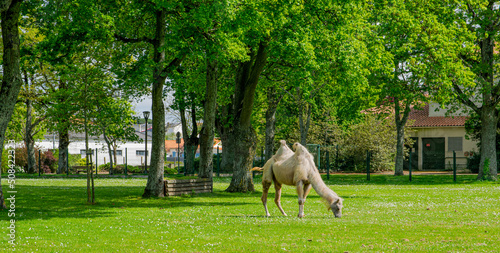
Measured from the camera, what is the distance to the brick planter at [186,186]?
69.1ft

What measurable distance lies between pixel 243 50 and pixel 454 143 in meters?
41.6

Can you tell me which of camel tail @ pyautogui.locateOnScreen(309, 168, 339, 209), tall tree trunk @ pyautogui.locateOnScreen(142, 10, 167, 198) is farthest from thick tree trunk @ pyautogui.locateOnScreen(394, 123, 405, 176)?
camel tail @ pyautogui.locateOnScreen(309, 168, 339, 209)

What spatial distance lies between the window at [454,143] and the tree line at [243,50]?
20.3 meters

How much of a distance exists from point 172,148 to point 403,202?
11784 cm

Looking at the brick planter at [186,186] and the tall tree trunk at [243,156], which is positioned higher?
the tall tree trunk at [243,156]

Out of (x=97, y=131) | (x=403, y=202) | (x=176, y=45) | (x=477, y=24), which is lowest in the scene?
(x=403, y=202)

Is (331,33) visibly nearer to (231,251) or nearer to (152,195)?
(152,195)

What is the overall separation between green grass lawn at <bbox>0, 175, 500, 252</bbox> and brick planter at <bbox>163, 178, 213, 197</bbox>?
5.09 feet

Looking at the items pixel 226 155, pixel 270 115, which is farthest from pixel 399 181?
pixel 226 155

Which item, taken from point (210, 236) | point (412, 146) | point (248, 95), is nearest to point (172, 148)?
point (412, 146)

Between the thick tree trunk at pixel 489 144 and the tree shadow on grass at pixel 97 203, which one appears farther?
the thick tree trunk at pixel 489 144

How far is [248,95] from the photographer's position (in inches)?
914

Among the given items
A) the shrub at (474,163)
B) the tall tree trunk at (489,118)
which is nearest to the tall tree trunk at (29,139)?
the tall tree trunk at (489,118)

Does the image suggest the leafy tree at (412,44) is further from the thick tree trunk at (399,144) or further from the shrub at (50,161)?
the shrub at (50,161)
